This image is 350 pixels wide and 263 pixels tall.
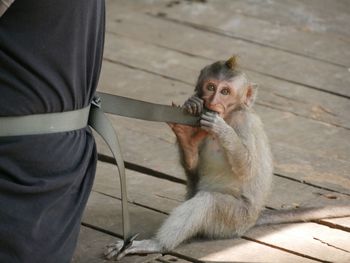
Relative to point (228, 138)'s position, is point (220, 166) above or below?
below

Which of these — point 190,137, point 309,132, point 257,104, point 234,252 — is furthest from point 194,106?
point 257,104

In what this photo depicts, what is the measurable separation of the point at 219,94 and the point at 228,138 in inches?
8.3

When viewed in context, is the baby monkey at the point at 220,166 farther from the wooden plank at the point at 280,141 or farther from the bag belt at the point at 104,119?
the wooden plank at the point at 280,141

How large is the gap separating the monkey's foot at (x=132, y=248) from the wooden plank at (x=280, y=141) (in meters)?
0.87

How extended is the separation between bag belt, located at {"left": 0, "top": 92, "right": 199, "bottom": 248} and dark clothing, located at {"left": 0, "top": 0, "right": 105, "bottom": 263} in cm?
3

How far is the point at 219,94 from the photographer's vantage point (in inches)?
172

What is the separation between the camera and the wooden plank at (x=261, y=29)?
22.8 feet

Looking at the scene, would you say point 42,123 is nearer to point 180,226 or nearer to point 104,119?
point 104,119

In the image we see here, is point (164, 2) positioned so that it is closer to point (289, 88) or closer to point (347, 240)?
point (289, 88)

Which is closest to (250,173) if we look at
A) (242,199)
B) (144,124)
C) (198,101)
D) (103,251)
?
(242,199)

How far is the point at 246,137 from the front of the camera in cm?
446

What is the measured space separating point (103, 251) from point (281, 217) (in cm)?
82

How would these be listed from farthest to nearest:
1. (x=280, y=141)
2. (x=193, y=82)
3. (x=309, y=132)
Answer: (x=193, y=82) < (x=309, y=132) < (x=280, y=141)

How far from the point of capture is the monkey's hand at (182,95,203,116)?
4180 millimetres
